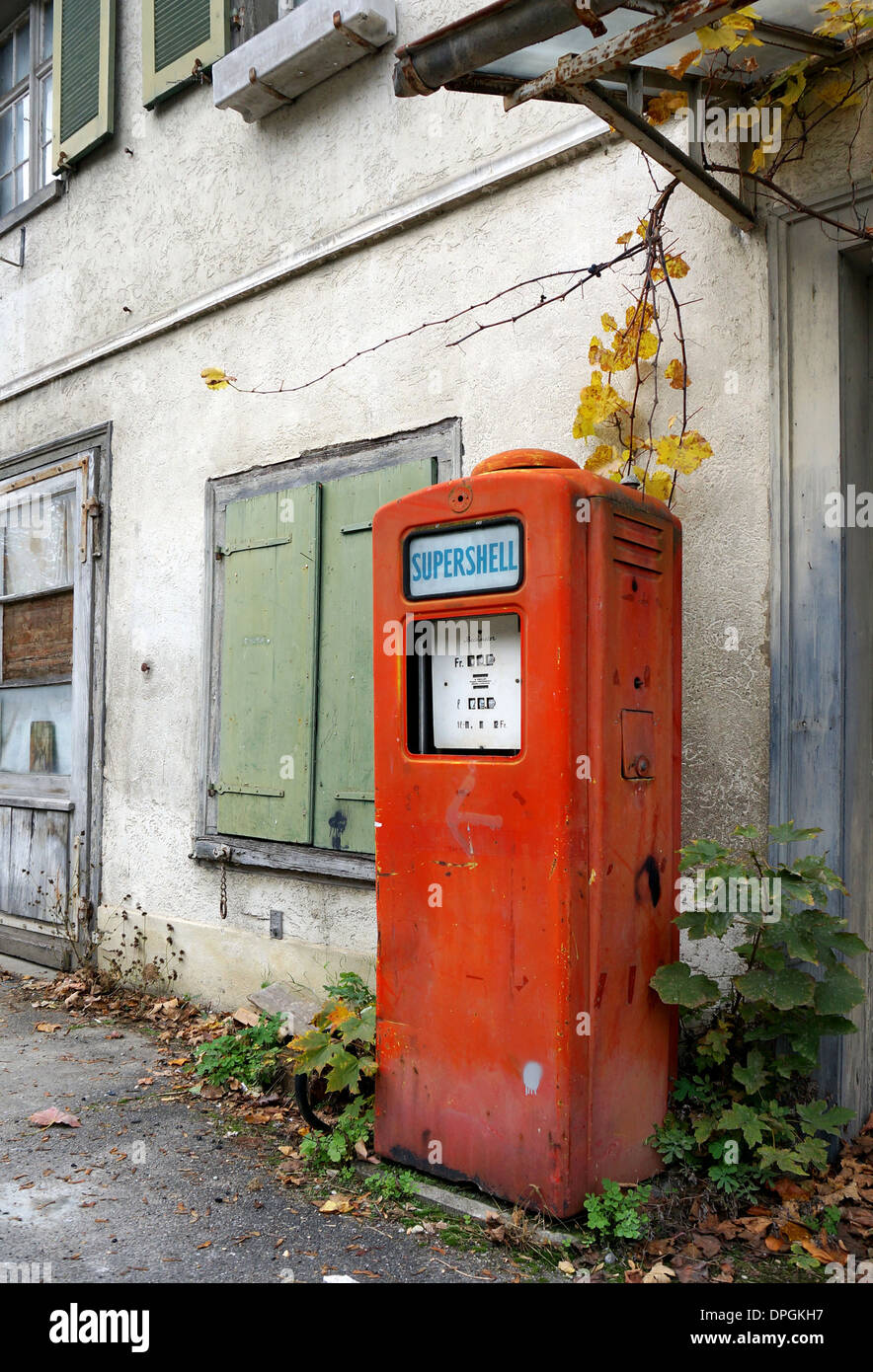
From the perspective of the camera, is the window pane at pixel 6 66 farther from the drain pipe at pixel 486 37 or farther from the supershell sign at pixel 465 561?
the supershell sign at pixel 465 561

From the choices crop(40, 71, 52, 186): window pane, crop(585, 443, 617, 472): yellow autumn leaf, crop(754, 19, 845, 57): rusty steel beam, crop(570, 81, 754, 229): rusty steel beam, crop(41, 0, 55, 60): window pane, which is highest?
crop(41, 0, 55, 60): window pane

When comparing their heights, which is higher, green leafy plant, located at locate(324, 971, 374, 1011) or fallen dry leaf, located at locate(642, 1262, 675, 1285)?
green leafy plant, located at locate(324, 971, 374, 1011)

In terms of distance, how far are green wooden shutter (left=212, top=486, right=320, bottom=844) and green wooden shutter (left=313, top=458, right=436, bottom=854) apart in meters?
0.06

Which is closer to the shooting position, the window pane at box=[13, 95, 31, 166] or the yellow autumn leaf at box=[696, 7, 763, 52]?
the yellow autumn leaf at box=[696, 7, 763, 52]

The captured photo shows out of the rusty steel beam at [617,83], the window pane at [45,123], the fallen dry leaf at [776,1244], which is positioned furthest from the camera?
the window pane at [45,123]

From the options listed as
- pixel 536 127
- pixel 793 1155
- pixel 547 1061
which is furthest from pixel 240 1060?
pixel 536 127

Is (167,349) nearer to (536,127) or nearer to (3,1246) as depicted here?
(536,127)

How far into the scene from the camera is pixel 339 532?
4.70 m

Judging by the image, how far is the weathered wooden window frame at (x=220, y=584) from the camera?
443 centimetres

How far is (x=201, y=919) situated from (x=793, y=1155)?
10.8 feet

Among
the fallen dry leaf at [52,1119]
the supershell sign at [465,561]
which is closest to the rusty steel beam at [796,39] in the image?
the supershell sign at [465,561]

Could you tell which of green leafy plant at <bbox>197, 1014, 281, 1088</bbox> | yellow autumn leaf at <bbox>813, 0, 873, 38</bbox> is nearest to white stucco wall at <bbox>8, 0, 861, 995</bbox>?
green leafy plant at <bbox>197, 1014, 281, 1088</bbox>

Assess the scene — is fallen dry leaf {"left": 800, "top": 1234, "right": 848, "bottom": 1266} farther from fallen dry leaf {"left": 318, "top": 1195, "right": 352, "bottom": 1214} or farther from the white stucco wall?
fallen dry leaf {"left": 318, "top": 1195, "right": 352, "bottom": 1214}

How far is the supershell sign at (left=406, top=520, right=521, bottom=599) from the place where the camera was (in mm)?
2918
